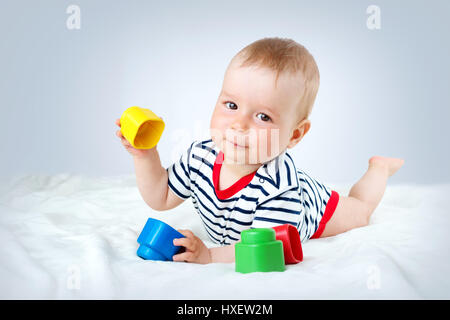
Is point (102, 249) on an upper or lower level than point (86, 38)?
lower

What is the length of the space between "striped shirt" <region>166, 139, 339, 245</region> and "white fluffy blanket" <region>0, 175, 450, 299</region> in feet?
0.23

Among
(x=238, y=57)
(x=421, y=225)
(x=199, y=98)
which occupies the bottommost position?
(x=421, y=225)

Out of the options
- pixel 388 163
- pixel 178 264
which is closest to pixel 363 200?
pixel 388 163

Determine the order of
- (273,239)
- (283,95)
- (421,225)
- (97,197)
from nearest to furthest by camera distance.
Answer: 1. (273,239)
2. (283,95)
3. (421,225)
4. (97,197)

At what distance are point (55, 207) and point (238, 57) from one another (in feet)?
2.19

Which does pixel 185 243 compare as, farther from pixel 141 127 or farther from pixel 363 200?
pixel 363 200

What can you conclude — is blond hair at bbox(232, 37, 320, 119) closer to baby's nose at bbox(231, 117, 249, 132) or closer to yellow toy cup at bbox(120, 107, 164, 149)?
baby's nose at bbox(231, 117, 249, 132)

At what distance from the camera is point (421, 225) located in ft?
3.90

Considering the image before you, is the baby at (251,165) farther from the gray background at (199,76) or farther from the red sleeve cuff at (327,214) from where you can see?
the gray background at (199,76)

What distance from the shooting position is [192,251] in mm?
974

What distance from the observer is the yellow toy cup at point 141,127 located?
99 centimetres
